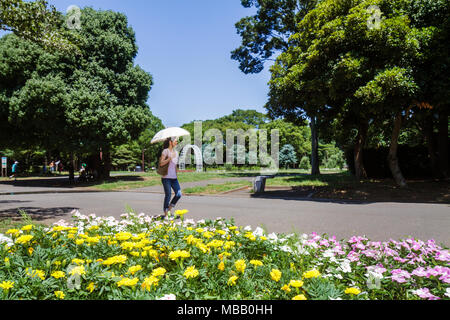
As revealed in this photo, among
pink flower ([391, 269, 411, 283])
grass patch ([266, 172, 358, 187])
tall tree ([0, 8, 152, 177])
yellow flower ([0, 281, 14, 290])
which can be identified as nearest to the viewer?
yellow flower ([0, 281, 14, 290])

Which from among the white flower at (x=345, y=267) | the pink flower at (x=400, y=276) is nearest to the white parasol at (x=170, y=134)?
the white flower at (x=345, y=267)

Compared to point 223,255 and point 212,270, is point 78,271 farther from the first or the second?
point 223,255

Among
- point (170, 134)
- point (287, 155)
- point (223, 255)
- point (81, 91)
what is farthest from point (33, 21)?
point (287, 155)

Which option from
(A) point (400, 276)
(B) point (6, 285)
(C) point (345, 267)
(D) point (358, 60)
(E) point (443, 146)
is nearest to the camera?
(B) point (6, 285)

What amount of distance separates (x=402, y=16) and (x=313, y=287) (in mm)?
11425

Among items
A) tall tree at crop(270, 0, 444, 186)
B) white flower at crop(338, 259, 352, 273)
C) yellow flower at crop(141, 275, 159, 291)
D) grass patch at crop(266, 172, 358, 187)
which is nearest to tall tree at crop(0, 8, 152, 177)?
grass patch at crop(266, 172, 358, 187)

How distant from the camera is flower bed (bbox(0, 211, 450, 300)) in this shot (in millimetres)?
1668

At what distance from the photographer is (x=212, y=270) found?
6.43 ft

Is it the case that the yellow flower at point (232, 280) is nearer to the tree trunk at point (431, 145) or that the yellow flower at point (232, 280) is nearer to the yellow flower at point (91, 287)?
the yellow flower at point (91, 287)

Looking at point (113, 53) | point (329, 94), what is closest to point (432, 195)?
point (329, 94)

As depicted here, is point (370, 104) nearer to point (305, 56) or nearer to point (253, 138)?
point (305, 56)

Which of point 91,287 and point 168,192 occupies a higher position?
point 168,192

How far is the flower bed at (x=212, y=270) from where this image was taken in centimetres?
167

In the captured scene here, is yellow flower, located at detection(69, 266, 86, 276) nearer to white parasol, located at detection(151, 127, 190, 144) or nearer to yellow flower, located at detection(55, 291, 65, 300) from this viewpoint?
yellow flower, located at detection(55, 291, 65, 300)
